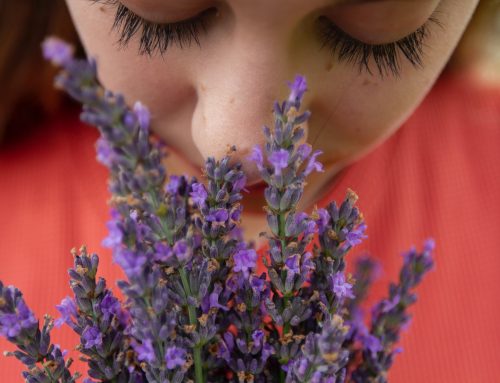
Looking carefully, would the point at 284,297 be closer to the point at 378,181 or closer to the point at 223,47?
the point at 223,47

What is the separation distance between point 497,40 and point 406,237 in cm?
46

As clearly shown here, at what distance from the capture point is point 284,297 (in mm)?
427

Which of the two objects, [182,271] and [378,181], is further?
[378,181]

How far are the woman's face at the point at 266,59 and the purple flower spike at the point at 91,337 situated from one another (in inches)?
8.8

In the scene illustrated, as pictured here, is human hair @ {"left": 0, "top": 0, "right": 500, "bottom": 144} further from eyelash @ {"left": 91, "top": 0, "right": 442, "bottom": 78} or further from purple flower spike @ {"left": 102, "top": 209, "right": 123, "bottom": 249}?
purple flower spike @ {"left": 102, "top": 209, "right": 123, "bottom": 249}

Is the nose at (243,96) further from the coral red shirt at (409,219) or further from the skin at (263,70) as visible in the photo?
the coral red shirt at (409,219)

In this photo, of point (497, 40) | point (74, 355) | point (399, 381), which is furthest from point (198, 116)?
point (497, 40)

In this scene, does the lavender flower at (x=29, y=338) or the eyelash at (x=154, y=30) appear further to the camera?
the eyelash at (x=154, y=30)

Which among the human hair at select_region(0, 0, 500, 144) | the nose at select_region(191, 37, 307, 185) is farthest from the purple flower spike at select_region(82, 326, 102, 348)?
the human hair at select_region(0, 0, 500, 144)

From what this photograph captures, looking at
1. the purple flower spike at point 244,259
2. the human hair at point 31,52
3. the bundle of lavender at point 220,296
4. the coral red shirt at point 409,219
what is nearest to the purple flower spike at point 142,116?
the bundle of lavender at point 220,296

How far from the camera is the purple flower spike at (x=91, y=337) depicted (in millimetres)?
408

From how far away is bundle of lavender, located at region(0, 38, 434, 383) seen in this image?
1.17 ft

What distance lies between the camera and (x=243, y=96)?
575 millimetres

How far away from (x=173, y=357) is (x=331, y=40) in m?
0.34
